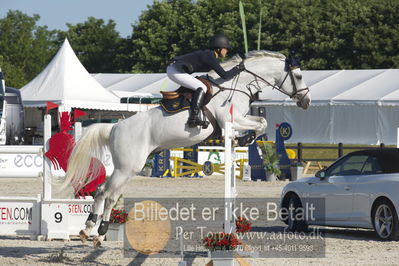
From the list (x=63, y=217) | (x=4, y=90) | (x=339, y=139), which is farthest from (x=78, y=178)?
(x=339, y=139)

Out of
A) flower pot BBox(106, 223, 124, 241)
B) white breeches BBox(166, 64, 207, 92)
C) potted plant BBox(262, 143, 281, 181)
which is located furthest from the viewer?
potted plant BBox(262, 143, 281, 181)

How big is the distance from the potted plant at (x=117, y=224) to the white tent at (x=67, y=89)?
58.7ft

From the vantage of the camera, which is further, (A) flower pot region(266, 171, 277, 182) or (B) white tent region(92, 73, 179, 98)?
(B) white tent region(92, 73, 179, 98)

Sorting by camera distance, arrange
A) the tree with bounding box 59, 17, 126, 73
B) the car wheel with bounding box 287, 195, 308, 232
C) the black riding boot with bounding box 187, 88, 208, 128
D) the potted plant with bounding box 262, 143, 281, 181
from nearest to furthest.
A: the black riding boot with bounding box 187, 88, 208, 128 < the car wheel with bounding box 287, 195, 308, 232 < the potted plant with bounding box 262, 143, 281, 181 < the tree with bounding box 59, 17, 126, 73

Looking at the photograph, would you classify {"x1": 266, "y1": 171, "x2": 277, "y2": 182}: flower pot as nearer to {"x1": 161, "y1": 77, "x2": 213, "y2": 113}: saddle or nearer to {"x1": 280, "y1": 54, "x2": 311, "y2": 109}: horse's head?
{"x1": 280, "y1": 54, "x2": 311, "y2": 109}: horse's head

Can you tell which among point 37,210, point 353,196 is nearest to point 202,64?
point 353,196

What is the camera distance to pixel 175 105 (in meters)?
9.31

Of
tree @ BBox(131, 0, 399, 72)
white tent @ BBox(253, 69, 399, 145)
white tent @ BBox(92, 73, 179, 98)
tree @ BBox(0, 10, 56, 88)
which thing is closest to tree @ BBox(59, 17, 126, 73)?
tree @ BBox(0, 10, 56, 88)

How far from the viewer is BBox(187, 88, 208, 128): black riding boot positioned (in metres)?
9.12

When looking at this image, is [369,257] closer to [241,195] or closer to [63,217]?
[63,217]

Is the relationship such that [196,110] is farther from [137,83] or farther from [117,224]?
[137,83]

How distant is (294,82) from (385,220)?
2.43 meters

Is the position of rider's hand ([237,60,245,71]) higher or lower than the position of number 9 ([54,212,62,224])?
higher

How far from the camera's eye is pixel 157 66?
59.7 meters
